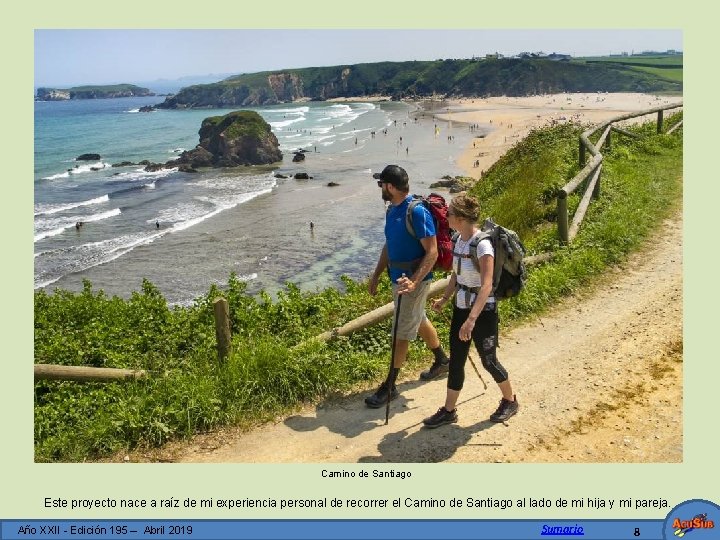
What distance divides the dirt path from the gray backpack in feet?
4.44

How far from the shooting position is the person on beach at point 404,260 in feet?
17.4

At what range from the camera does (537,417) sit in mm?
5680

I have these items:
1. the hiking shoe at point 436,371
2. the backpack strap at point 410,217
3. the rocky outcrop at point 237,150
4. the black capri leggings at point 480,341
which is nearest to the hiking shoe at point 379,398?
the hiking shoe at point 436,371

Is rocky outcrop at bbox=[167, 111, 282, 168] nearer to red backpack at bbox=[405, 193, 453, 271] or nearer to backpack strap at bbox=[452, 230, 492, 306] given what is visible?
red backpack at bbox=[405, 193, 453, 271]

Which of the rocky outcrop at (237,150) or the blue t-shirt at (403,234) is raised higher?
the rocky outcrop at (237,150)

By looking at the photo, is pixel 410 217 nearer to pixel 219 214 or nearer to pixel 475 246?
pixel 475 246

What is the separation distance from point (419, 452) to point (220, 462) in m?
1.81

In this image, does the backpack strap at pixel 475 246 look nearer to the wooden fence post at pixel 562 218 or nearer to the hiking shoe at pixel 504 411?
the hiking shoe at pixel 504 411

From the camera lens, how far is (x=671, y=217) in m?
11.6

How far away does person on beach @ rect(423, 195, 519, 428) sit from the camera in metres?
4.86

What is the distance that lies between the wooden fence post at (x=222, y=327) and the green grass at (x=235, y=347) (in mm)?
178

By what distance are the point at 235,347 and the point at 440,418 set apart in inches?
107

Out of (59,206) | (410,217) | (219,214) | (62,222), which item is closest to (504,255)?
(410,217)
